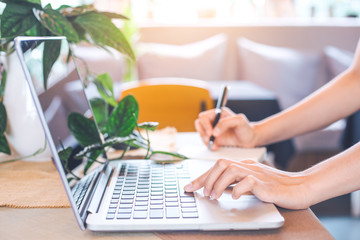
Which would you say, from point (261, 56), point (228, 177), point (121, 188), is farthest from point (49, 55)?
point (261, 56)

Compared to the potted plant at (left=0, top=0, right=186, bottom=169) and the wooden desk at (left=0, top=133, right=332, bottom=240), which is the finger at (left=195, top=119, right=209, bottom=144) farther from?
the wooden desk at (left=0, top=133, right=332, bottom=240)

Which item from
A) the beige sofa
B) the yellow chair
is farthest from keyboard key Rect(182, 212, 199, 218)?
the beige sofa

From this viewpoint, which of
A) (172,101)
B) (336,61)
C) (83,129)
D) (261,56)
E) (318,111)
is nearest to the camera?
(83,129)

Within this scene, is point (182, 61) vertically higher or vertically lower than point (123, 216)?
lower

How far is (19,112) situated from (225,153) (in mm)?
464

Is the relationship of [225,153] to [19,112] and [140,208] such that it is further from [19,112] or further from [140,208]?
[19,112]

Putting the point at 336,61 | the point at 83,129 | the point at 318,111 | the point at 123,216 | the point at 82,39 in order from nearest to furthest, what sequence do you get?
the point at 123,216 → the point at 83,129 → the point at 82,39 → the point at 318,111 → the point at 336,61

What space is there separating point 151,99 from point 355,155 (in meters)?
1.07

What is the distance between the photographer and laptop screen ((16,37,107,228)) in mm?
550

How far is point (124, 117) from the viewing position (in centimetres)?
79

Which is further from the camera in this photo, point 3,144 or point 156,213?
point 3,144

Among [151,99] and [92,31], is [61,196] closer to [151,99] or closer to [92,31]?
[92,31]

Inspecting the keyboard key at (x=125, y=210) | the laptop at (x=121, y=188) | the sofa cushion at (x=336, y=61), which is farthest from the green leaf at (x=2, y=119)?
the sofa cushion at (x=336, y=61)

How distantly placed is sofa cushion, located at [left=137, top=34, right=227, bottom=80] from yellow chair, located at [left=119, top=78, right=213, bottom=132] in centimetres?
125
